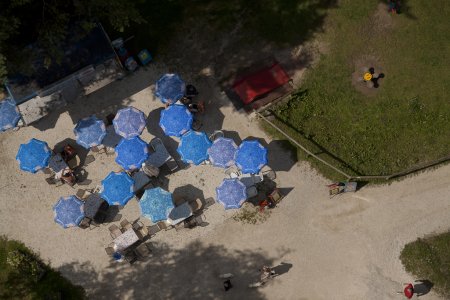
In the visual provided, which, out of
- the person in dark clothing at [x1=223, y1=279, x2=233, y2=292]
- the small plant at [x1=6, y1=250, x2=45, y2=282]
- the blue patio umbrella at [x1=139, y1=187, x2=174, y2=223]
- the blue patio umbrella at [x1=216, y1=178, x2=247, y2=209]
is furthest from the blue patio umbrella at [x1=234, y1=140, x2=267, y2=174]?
the small plant at [x1=6, y1=250, x2=45, y2=282]

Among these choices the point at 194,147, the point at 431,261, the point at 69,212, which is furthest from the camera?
the point at 431,261

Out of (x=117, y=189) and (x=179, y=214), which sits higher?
(x=117, y=189)

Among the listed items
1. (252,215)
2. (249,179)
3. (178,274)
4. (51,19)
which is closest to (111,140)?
(51,19)

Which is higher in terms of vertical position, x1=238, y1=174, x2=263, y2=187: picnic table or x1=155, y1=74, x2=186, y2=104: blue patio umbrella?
x1=155, y1=74, x2=186, y2=104: blue patio umbrella

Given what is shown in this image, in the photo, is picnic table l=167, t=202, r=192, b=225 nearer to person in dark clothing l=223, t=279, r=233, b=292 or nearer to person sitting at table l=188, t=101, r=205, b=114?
person in dark clothing l=223, t=279, r=233, b=292

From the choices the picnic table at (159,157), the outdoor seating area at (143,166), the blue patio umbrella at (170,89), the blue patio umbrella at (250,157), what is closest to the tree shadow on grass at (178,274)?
the outdoor seating area at (143,166)

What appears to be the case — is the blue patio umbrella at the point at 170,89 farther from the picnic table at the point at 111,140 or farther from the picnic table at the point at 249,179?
the picnic table at the point at 249,179

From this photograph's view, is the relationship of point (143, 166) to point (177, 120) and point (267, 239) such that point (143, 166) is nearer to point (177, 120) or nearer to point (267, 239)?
point (177, 120)

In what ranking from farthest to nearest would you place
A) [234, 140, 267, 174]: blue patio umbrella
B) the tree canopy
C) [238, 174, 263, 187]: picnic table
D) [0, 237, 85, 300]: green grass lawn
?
[238, 174, 263, 187]: picnic table, [0, 237, 85, 300]: green grass lawn, [234, 140, 267, 174]: blue patio umbrella, the tree canopy
